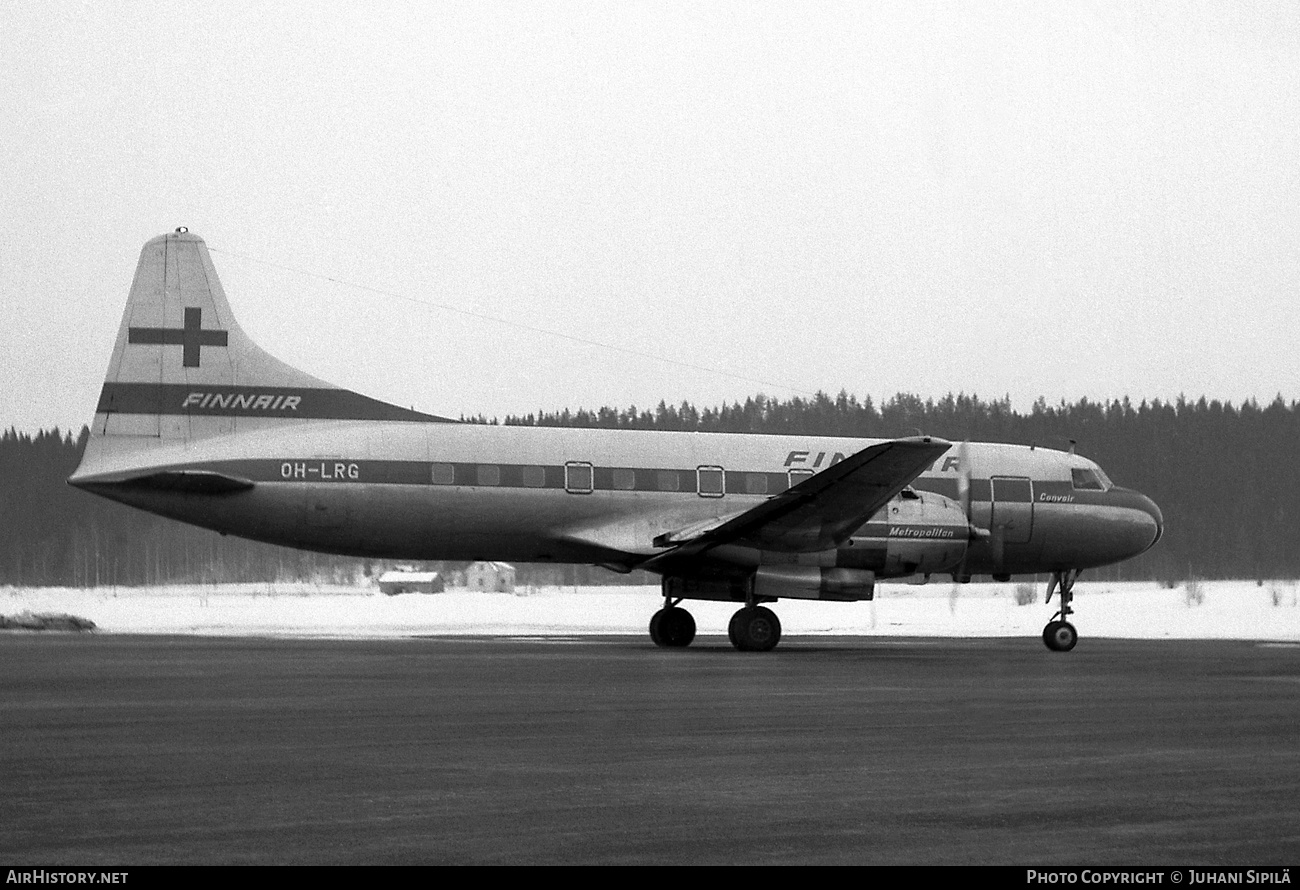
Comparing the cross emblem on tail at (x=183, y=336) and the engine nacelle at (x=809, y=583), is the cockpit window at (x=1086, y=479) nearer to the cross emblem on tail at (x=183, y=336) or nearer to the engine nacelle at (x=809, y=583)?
the engine nacelle at (x=809, y=583)

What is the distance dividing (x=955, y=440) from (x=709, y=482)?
135 feet

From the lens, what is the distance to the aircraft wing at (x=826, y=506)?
23797 millimetres

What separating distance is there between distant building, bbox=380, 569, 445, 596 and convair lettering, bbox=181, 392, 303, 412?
4139cm

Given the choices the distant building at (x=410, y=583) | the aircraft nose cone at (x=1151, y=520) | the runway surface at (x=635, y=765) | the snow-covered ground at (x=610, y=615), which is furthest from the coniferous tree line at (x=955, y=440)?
the runway surface at (x=635, y=765)

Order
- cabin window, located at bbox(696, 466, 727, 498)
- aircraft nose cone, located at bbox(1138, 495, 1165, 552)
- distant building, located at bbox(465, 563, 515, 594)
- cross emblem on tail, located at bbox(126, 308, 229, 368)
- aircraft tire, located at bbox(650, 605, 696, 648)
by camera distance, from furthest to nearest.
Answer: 1. distant building, located at bbox(465, 563, 515, 594)
2. aircraft nose cone, located at bbox(1138, 495, 1165, 552)
3. cabin window, located at bbox(696, 466, 727, 498)
4. aircraft tire, located at bbox(650, 605, 696, 648)
5. cross emblem on tail, located at bbox(126, 308, 229, 368)

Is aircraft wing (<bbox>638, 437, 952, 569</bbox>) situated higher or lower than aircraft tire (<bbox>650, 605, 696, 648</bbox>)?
higher

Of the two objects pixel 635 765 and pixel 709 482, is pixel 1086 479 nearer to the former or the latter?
pixel 709 482

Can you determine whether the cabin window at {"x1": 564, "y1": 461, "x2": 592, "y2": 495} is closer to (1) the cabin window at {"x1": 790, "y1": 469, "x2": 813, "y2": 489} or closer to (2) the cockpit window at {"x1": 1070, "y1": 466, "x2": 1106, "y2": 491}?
(1) the cabin window at {"x1": 790, "y1": 469, "x2": 813, "y2": 489}

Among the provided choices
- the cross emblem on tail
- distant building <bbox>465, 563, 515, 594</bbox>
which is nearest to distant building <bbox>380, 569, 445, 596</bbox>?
distant building <bbox>465, 563, 515, 594</bbox>

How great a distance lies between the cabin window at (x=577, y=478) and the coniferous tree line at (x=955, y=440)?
120 ft

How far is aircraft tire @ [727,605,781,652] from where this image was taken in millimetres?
25250

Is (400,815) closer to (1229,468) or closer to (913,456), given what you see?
(913,456)

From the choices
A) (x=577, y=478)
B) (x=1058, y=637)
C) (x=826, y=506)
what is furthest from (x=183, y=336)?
(x=1058, y=637)

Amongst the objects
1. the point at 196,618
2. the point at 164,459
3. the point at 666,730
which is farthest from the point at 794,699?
the point at 196,618
